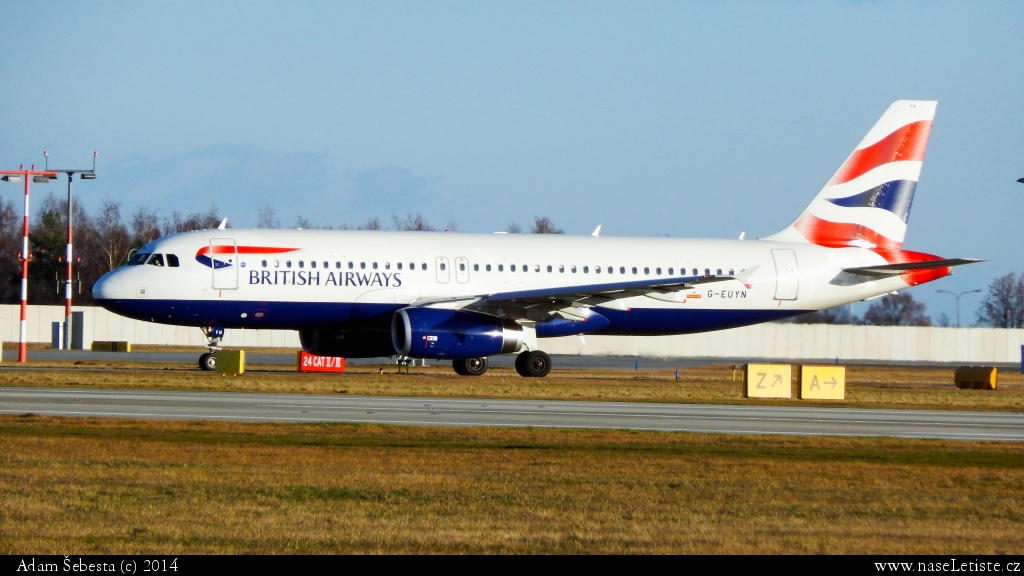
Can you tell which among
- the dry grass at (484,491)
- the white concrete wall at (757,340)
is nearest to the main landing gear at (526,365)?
the dry grass at (484,491)

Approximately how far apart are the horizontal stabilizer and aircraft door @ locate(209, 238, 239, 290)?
59.5 ft

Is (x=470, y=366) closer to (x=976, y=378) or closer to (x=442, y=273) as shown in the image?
(x=442, y=273)

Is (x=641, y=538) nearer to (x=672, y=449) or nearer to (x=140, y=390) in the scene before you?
(x=672, y=449)

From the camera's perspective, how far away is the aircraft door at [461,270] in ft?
108

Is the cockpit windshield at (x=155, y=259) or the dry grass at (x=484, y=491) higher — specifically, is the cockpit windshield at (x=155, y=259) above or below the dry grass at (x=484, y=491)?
above

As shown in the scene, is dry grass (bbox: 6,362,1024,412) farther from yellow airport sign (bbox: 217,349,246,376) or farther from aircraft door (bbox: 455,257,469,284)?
aircraft door (bbox: 455,257,469,284)

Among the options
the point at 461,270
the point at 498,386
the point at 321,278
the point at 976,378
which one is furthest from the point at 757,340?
the point at 498,386

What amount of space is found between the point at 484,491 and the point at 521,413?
981 centimetres

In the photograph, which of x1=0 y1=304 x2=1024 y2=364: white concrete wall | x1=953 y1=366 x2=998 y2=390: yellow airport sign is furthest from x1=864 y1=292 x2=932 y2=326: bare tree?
x1=953 y1=366 x2=998 y2=390: yellow airport sign

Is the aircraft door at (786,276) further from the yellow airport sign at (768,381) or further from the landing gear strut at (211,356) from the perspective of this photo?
the landing gear strut at (211,356)

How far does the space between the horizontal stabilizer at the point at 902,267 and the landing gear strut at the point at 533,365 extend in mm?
10013

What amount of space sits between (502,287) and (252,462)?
64.6 ft

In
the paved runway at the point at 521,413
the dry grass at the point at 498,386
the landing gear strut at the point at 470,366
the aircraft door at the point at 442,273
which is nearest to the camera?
the paved runway at the point at 521,413
